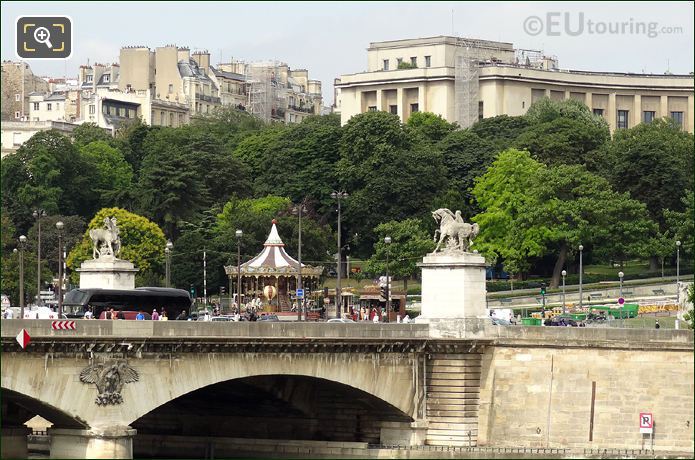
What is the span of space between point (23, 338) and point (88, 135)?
111236mm

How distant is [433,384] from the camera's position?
2672 inches

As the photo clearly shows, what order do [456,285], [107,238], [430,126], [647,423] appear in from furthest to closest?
1. [430,126]
2. [107,238]
3. [456,285]
4. [647,423]

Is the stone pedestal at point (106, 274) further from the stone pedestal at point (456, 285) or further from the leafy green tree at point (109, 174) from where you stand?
the leafy green tree at point (109, 174)

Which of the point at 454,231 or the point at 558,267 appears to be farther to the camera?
the point at 558,267

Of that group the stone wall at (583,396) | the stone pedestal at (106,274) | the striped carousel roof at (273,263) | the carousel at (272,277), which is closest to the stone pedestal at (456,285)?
the stone wall at (583,396)

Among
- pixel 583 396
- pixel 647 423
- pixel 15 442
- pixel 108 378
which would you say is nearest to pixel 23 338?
pixel 108 378

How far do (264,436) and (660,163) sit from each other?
209 feet

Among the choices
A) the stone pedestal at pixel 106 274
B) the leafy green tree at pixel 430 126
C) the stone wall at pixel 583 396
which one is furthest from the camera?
the leafy green tree at pixel 430 126

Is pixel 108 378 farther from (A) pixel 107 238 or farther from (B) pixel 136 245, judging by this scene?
(B) pixel 136 245

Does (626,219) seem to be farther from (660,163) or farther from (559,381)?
(559,381)

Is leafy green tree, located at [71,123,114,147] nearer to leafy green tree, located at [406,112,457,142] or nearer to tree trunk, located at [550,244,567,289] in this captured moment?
leafy green tree, located at [406,112,457,142]

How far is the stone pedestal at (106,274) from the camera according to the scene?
75938mm

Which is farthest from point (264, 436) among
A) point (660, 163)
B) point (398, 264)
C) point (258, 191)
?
point (258, 191)

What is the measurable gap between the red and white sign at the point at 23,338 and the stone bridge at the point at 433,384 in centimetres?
504
